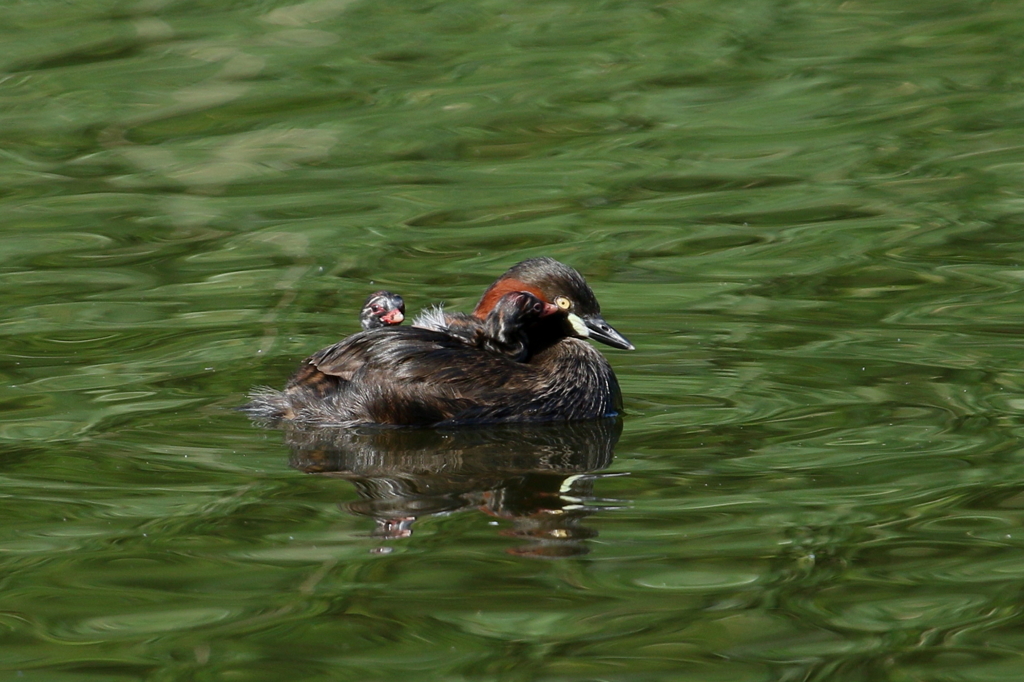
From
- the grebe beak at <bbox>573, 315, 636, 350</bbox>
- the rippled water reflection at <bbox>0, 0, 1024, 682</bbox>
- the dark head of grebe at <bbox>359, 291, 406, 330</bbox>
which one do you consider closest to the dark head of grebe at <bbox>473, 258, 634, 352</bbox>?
the grebe beak at <bbox>573, 315, 636, 350</bbox>

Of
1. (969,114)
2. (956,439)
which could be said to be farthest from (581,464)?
(969,114)

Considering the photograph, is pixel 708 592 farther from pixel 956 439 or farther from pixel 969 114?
pixel 969 114

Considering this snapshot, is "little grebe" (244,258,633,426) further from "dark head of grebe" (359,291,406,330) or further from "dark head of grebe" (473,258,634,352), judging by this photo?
"dark head of grebe" (359,291,406,330)

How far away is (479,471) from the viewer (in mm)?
6473

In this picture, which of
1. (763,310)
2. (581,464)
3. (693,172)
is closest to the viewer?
(581,464)

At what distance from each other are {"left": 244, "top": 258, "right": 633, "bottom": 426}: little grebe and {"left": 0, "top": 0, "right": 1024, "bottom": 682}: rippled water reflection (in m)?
0.18

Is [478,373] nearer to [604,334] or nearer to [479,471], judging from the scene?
[604,334]

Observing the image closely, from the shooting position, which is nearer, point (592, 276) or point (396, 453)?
point (396, 453)

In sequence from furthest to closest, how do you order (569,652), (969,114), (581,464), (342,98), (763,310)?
(342,98), (969,114), (763,310), (581,464), (569,652)

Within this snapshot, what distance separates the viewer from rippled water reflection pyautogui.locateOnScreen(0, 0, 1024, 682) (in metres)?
4.96

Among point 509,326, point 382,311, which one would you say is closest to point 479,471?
point 509,326

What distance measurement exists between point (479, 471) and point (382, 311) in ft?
5.75

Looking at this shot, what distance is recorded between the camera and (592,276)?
32.1 feet

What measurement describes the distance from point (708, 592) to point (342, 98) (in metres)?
9.42
